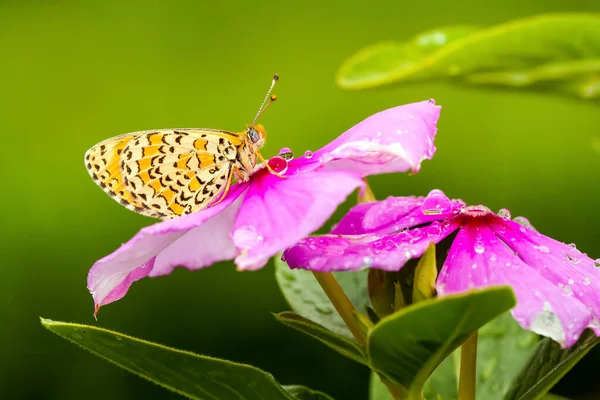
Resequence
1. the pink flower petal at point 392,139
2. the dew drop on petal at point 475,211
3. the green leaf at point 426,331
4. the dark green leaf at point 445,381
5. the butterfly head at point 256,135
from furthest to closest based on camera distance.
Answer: the dark green leaf at point 445,381
the butterfly head at point 256,135
the dew drop on petal at point 475,211
the pink flower petal at point 392,139
the green leaf at point 426,331

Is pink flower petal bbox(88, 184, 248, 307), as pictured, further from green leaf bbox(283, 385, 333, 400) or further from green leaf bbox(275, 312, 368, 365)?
green leaf bbox(283, 385, 333, 400)

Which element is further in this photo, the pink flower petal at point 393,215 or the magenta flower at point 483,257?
the pink flower petal at point 393,215

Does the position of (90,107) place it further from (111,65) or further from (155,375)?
(155,375)

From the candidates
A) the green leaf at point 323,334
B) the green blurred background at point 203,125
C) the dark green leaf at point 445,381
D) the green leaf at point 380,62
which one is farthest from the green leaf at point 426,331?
the green blurred background at point 203,125

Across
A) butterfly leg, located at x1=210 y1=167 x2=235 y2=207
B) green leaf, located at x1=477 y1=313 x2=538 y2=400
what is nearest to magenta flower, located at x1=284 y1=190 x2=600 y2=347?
butterfly leg, located at x1=210 y1=167 x2=235 y2=207

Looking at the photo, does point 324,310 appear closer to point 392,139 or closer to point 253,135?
point 253,135

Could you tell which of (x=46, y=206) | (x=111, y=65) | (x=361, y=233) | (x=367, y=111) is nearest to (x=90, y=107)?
(x=111, y=65)

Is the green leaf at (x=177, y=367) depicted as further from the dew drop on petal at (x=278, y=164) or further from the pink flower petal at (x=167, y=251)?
the dew drop on petal at (x=278, y=164)
